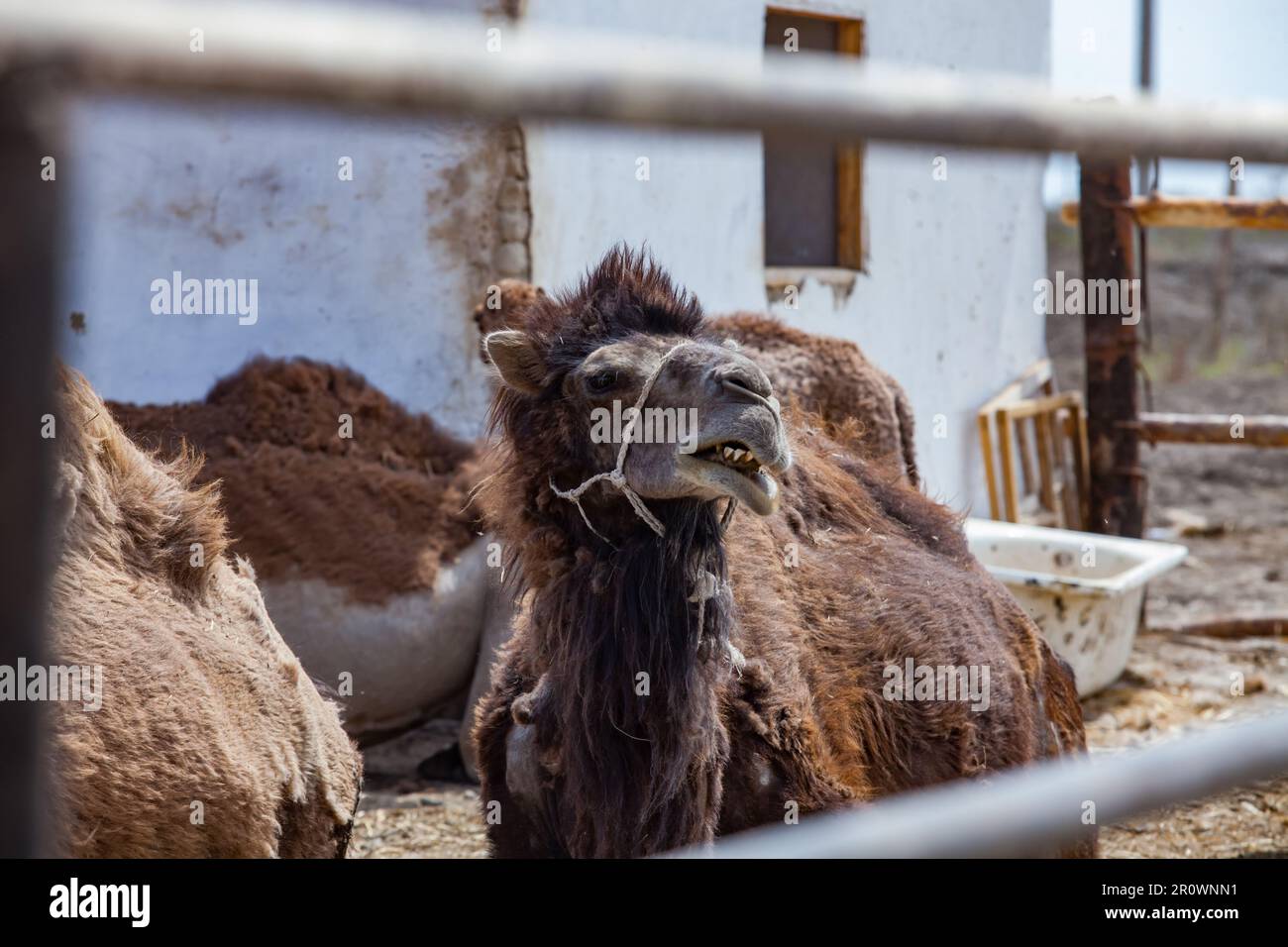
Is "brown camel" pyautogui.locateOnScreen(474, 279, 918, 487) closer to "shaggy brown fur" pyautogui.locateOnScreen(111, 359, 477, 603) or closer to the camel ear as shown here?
"shaggy brown fur" pyautogui.locateOnScreen(111, 359, 477, 603)

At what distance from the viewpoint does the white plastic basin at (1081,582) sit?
6.16 meters

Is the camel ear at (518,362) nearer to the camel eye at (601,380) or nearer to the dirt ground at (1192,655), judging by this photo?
the camel eye at (601,380)

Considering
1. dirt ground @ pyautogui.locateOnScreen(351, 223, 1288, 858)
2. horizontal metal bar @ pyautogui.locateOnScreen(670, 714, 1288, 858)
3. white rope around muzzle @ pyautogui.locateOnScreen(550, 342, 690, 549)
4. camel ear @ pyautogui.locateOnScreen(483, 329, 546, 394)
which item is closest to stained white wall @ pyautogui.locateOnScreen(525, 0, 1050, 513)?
dirt ground @ pyautogui.locateOnScreen(351, 223, 1288, 858)

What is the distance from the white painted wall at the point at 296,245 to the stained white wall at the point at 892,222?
1.41 ft

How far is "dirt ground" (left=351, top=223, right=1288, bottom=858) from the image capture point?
15.9ft

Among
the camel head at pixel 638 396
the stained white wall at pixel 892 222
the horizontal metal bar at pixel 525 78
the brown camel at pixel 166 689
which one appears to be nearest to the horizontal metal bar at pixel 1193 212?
the stained white wall at pixel 892 222

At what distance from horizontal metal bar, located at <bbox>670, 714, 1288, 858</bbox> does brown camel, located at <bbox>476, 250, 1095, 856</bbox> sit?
1.51 m

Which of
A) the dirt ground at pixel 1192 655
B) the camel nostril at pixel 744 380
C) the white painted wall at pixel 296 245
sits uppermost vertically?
the white painted wall at pixel 296 245

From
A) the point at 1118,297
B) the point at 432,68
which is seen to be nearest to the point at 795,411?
the point at 432,68

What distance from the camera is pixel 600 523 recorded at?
280cm

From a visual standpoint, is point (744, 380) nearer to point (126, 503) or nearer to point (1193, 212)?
point (126, 503)

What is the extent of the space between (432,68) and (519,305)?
13.8 ft

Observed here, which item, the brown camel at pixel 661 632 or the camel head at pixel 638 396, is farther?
the brown camel at pixel 661 632

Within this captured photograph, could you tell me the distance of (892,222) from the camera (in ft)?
28.5
